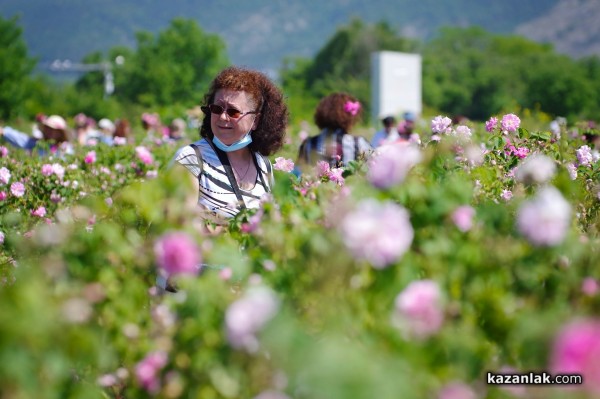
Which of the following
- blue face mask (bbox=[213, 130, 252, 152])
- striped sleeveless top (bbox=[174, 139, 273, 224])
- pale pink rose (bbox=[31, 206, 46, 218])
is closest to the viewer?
striped sleeveless top (bbox=[174, 139, 273, 224])

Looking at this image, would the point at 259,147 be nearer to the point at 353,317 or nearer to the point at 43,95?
the point at 353,317

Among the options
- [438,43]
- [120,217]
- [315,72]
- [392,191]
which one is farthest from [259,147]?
[438,43]

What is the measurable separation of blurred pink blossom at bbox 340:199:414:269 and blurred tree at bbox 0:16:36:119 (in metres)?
49.3

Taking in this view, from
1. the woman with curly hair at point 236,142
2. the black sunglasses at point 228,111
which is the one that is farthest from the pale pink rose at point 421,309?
the black sunglasses at point 228,111

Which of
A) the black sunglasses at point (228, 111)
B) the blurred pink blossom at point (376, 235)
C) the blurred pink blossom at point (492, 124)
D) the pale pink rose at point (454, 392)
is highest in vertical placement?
the black sunglasses at point (228, 111)

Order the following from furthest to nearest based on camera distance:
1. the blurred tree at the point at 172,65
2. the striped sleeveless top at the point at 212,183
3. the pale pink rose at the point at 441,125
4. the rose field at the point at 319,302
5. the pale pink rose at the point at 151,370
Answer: the blurred tree at the point at 172,65 → the pale pink rose at the point at 441,125 → the striped sleeveless top at the point at 212,183 → the pale pink rose at the point at 151,370 → the rose field at the point at 319,302

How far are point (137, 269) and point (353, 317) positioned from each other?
0.56 meters

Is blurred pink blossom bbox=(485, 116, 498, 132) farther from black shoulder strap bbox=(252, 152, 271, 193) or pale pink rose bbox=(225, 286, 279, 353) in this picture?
pale pink rose bbox=(225, 286, 279, 353)

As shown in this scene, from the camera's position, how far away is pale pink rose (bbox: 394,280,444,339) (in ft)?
4.62

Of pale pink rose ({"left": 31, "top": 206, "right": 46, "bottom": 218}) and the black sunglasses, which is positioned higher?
the black sunglasses

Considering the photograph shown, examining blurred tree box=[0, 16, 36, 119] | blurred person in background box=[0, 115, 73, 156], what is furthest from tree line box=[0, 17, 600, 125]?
blurred person in background box=[0, 115, 73, 156]

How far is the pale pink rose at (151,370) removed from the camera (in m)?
1.61

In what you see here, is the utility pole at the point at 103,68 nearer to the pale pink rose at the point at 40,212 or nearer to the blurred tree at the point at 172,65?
the blurred tree at the point at 172,65

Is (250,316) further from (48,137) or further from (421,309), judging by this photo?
(48,137)
